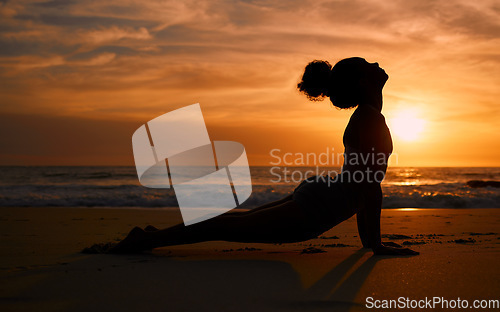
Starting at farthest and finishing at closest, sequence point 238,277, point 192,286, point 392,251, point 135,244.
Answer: point 135,244 < point 392,251 < point 238,277 < point 192,286

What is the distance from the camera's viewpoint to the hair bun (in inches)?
150

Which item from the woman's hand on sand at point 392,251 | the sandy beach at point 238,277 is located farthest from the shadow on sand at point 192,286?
the woman's hand on sand at point 392,251

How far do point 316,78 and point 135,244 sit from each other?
209 centimetres

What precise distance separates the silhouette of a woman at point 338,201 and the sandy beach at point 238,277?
19cm

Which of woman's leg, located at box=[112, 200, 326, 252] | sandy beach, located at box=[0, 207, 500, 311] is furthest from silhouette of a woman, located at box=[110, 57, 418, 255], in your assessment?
sandy beach, located at box=[0, 207, 500, 311]

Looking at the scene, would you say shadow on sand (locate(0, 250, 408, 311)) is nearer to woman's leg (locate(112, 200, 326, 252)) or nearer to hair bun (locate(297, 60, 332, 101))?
woman's leg (locate(112, 200, 326, 252))

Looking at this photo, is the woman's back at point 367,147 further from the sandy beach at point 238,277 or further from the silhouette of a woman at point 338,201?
the sandy beach at point 238,277

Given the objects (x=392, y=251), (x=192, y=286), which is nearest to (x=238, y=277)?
(x=192, y=286)

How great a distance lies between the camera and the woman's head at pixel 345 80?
369cm

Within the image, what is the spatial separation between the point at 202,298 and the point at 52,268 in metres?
1.45

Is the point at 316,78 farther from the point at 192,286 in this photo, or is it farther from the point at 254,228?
the point at 192,286

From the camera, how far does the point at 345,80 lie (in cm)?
371

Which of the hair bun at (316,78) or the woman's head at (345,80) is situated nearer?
the woman's head at (345,80)

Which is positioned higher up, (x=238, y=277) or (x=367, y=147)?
(x=367, y=147)
